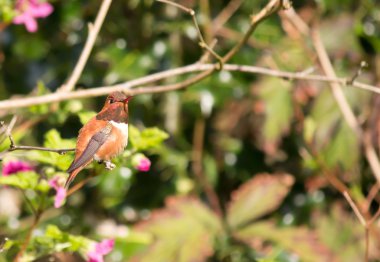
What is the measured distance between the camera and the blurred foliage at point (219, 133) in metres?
1.98

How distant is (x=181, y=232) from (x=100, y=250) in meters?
0.77

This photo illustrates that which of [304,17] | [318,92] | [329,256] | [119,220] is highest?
[304,17]

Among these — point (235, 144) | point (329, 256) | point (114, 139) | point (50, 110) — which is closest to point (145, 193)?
point (235, 144)

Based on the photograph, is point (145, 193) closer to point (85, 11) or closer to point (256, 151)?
point (256, 151)

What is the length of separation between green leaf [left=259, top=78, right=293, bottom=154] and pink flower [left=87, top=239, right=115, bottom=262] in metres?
0.99

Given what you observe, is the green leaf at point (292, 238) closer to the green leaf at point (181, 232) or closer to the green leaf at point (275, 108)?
the green leaf at point (181, 232)

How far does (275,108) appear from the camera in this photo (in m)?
2.11

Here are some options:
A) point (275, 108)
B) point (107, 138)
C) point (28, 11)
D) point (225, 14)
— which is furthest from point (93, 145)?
point (225, 14)

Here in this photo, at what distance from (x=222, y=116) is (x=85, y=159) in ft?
5.75

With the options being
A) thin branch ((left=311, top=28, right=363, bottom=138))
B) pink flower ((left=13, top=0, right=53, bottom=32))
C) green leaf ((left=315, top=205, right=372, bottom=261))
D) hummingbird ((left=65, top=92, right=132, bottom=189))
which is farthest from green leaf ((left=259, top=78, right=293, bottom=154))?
hummingbird ((left=65, top=92, right=132, bottom=189))

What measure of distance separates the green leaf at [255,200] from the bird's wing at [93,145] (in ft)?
4.53

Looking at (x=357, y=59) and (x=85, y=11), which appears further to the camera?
(x=85, y=11)

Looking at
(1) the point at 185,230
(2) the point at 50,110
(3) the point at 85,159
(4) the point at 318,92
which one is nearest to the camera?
(3) the point at 85,159

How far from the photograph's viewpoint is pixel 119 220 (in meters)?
2.44
